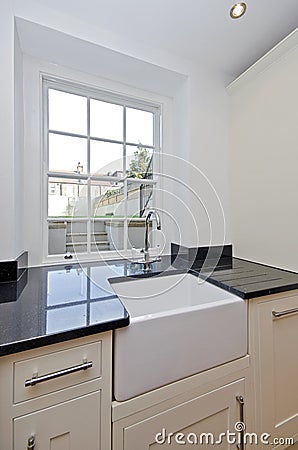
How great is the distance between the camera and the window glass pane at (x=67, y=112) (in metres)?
1.59

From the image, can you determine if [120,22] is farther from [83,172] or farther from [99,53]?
[83,172]

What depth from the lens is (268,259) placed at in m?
1.55

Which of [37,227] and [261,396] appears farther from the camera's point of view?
[37,227]

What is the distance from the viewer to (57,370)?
73cm

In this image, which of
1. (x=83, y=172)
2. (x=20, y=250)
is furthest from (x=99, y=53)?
(x=20, y=250)

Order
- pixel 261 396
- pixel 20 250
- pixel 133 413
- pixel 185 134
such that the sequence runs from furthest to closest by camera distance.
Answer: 1. pixel 185 134
2. pixel 20 250
3. pixel 261 396
4. pixel 133 413

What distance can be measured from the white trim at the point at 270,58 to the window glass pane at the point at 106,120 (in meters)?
0.85

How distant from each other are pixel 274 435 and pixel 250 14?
85.6 inches

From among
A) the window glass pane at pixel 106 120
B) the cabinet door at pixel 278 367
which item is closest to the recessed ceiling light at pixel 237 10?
the window glass pane at pixel 106 120

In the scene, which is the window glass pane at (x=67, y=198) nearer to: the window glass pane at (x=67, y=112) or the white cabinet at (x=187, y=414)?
the window glass pane at (x=67, y=112)

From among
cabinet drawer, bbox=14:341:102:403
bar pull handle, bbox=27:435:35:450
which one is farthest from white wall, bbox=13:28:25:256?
bar pull handle, bbox=27:435:35:450

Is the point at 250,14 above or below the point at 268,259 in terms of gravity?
above

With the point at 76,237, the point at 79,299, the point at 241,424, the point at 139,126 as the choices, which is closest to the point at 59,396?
the point at 79,299

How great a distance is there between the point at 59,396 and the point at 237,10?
194cm
